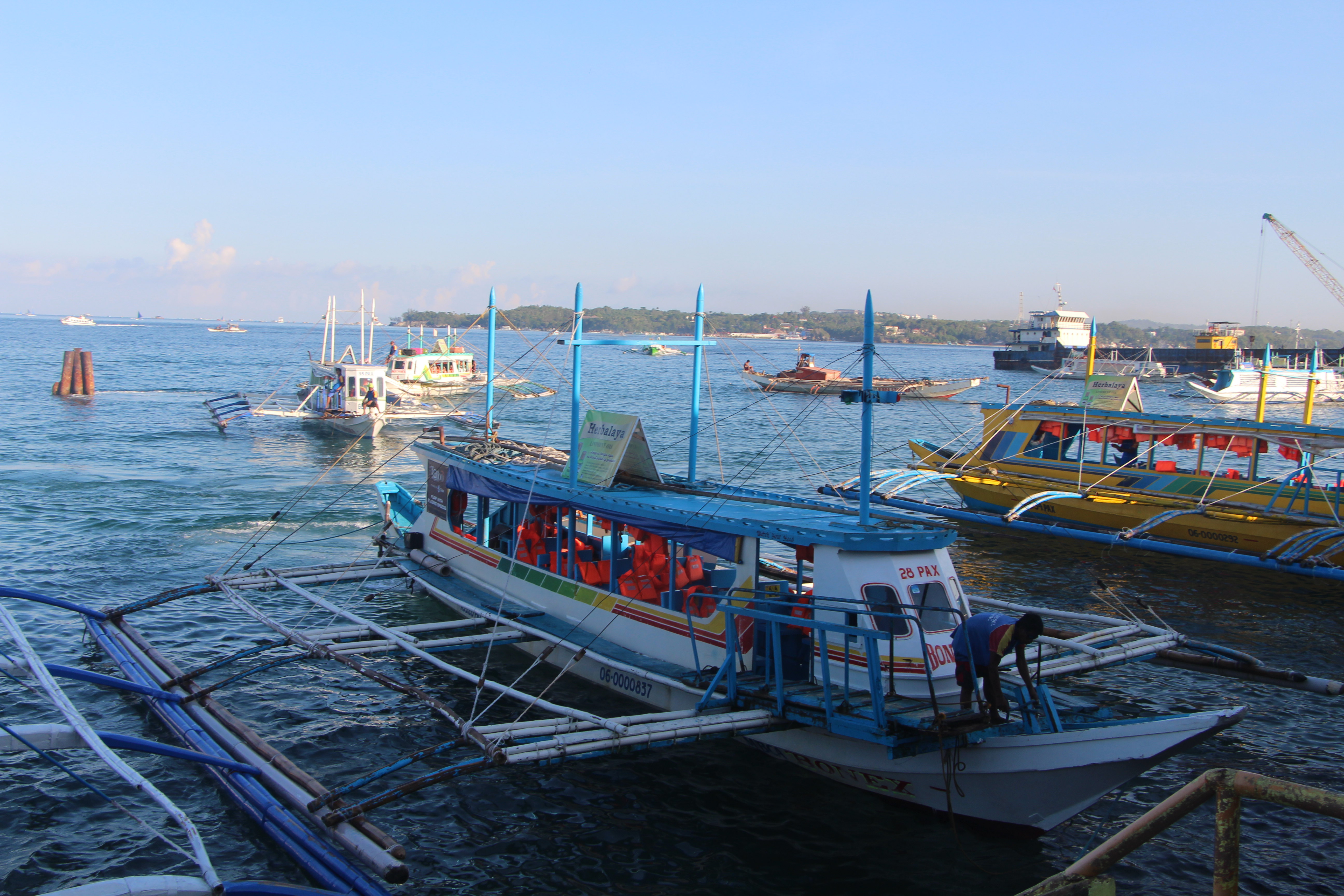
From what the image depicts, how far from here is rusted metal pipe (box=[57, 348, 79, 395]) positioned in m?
64.1

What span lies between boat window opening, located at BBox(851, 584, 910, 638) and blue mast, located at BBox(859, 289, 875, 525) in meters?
1.02

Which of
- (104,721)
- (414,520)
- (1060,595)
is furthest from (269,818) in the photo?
(1060,595)

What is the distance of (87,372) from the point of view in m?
65.5

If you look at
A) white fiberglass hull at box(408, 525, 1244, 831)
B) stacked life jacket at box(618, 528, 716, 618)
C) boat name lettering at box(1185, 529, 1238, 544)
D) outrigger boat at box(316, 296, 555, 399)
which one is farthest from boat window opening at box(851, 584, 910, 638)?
outrigger boat at box(316, 296, 555, 399)

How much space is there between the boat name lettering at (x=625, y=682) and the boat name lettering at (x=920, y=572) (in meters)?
3.98

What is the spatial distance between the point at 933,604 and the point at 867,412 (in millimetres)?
2459

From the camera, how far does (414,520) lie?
859 inches

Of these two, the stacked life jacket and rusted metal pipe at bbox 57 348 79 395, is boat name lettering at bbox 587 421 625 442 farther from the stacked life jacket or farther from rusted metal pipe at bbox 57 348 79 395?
rusted metal pipe at bbox 57 348 79 395

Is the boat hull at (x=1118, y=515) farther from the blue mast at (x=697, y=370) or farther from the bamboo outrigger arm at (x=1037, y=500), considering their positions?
the blue mast at (x=697, y=370)

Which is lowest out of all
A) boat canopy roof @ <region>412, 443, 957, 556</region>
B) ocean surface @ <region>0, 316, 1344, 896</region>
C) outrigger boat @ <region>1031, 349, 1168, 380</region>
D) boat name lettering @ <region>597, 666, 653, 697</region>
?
ocean surface @ <region>0, 316, 1344, 896</region>

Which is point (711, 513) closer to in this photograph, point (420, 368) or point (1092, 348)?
point (1092, 348)

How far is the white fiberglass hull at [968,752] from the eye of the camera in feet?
30.6

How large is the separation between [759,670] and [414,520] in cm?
1210

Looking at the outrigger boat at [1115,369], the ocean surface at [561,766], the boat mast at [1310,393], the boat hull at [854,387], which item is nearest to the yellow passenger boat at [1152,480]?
the ocean surface at [561,766]
